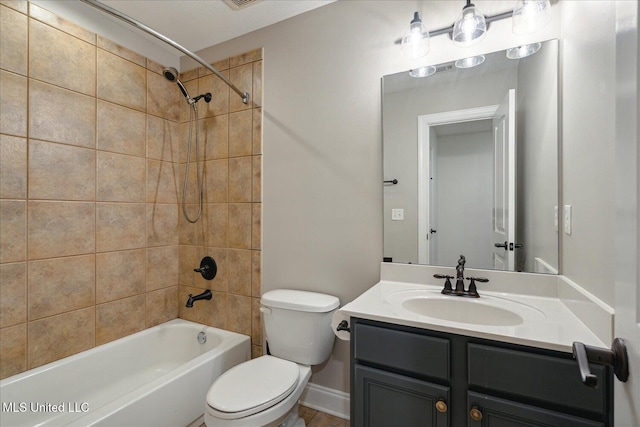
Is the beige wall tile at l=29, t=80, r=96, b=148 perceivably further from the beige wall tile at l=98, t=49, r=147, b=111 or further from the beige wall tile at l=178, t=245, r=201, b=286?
the beige wall tile at l=178, t=245, r=201, b=286

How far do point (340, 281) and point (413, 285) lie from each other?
0.43m

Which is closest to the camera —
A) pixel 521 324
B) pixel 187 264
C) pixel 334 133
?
pixel 521 324

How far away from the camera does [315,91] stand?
1870mm

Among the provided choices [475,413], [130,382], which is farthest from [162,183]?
[475,413]

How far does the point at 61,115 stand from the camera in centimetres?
171

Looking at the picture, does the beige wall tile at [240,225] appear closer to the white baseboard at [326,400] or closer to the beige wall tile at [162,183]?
the beige wall tile at [162,183]

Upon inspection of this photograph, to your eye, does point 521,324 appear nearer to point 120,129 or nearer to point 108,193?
point 108,193

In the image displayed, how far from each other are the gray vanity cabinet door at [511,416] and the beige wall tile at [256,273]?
139cm

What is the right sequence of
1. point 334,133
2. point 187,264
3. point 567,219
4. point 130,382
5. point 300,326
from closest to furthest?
point 567,219 < point 300,326 < point 334,133 < point 130,382 < point 187,264

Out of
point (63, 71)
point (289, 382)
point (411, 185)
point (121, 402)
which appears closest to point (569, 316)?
point (411, 185)

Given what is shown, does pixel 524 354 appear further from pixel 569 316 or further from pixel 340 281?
pixel 340 281

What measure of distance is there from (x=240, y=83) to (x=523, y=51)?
1677 millimetres

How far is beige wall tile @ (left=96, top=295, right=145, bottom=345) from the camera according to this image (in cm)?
192

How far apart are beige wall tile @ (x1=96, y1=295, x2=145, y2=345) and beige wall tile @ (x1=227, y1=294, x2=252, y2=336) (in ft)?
2.05
